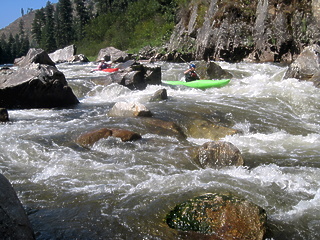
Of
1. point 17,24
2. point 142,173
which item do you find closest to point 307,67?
point 142,173

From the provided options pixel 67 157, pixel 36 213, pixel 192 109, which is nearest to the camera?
Result: pixel 36 213

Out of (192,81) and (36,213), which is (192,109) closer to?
(192,81)

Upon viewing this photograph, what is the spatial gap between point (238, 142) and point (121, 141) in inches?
81.0

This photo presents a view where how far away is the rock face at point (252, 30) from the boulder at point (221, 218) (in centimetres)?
1539

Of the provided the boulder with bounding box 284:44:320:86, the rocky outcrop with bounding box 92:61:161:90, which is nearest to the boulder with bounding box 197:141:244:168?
the rocky outcrop with bounding box 92:61:161:90

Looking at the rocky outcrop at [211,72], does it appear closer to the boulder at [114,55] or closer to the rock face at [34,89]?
the rock face at [34,89]

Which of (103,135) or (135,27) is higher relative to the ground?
(135,27)

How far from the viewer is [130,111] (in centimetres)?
726

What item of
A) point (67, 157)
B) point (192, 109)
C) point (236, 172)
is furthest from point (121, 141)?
point (192, 109)

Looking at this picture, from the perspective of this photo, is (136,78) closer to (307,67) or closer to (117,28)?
(307,67)

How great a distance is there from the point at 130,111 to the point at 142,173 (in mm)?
3048

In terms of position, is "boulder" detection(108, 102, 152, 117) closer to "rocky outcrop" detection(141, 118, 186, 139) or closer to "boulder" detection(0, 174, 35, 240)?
"rocky outcrop" detection(141, 118, 186, 139)

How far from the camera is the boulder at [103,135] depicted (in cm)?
555

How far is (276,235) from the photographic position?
300cm
